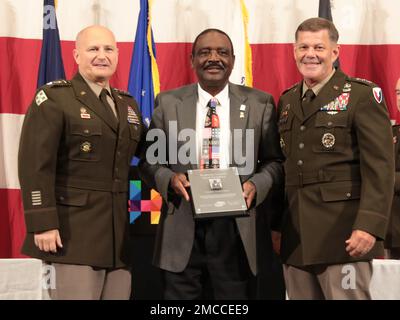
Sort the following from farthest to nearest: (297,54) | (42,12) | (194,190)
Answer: (42,12), (297,54), (194,190)

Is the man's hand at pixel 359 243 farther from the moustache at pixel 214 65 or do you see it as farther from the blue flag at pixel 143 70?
the blue flag at pixel 143 70

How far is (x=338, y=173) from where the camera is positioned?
2.25m

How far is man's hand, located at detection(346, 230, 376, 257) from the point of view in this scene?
84.0 inches

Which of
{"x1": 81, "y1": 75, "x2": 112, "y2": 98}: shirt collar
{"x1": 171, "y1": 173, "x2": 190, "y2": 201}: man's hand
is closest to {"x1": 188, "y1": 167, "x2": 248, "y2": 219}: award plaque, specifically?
{"x1": 171, "y1": 173, "x2": 190, "y2": 201}: man's hand

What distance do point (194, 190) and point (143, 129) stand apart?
560mm

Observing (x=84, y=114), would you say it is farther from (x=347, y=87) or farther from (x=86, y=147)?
(x=347, y=87)

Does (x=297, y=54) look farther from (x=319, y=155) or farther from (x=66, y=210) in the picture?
(x=66, y=210)

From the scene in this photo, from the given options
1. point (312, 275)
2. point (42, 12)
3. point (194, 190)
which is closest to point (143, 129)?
point (194, 190)

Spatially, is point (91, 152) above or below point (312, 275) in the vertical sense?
above

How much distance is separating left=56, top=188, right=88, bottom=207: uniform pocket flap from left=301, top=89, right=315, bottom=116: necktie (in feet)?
3.39

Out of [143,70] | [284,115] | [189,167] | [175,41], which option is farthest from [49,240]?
[175,41]

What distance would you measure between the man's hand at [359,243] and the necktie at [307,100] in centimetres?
57

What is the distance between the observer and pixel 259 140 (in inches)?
99.1

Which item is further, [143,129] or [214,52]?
[143,129]
